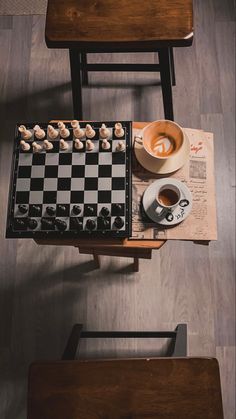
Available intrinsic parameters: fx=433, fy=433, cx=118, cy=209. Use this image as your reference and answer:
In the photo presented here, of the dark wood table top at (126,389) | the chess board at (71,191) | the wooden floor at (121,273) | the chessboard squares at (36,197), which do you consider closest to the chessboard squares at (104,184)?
the chess board at (71,191)

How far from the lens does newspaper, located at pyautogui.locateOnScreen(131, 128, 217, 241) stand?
160 centimetres

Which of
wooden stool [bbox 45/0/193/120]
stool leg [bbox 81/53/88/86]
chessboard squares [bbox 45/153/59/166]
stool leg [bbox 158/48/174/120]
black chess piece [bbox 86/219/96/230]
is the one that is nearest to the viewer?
black chess piece [bbox 86/219/96/230]

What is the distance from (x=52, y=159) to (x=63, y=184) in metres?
0.11

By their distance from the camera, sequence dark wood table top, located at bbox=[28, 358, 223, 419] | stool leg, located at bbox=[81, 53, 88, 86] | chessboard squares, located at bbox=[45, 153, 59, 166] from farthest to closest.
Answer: stool leg, located at bbox=[81, 53, 88, 86] < chessboard squares, located at bbox=[45, 153, 59, 166] < dark wood table top, located at bbox=[28, 358, 223, 419]

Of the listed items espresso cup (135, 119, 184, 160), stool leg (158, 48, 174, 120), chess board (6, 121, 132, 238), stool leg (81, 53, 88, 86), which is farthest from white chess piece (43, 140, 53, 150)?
stool leg (81, 53, 88, 86)

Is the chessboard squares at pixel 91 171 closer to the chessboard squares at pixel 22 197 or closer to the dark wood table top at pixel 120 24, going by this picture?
the chessboard squares at pixel 22 197

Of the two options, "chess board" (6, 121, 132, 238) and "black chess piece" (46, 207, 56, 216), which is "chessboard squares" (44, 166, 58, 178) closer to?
"chess board" (6, 121, 132, 238)

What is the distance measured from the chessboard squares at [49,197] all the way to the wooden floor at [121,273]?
0.73m

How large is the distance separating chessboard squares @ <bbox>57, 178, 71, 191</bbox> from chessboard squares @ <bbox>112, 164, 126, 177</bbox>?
17 cm

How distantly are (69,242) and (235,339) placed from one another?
41.6 inches

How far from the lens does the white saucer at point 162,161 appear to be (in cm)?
163

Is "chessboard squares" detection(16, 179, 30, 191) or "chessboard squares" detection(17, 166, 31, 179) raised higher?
"chessboard squares" detection(17, 166, 31, 179)

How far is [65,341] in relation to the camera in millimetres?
2133

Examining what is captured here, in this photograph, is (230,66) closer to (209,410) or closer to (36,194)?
(36,194)
